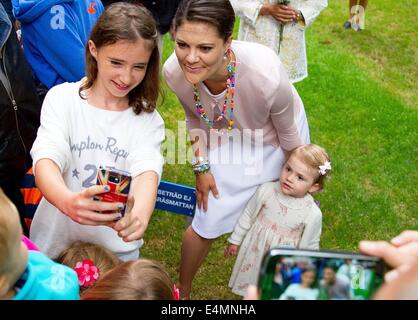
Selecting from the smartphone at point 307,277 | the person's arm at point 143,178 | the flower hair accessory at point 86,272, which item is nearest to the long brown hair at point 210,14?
the person's arm at point 143,178

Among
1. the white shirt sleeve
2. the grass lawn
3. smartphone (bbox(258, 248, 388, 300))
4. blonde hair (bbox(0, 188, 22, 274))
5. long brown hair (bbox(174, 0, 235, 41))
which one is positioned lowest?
the grass lawn

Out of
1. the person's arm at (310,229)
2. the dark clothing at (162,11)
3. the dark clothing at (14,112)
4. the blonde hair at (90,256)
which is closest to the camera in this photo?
the blonde hair at (90,256)

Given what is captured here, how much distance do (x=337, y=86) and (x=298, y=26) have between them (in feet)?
6.23

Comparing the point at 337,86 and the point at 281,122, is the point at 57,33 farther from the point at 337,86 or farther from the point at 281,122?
the point at 337,86

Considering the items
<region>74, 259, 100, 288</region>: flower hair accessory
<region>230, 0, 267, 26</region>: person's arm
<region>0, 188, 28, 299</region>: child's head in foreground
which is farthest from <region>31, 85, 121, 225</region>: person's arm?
<region>230, 0, 267, 26</region>: person's arm

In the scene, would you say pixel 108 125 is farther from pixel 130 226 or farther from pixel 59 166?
pixel 130 226

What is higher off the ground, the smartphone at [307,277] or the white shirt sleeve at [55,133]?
the smartphone at [307,277]

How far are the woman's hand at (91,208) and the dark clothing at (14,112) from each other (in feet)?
2.63

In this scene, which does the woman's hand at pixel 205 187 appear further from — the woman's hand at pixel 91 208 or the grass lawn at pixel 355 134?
the woman's hand at pixel 91 208

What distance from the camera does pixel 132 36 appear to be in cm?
220

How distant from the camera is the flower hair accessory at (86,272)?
6.68ft

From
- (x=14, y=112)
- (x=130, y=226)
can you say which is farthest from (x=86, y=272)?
(x=14, y=112)

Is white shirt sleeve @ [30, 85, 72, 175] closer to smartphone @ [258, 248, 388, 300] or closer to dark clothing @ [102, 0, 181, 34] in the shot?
smartphone @ [258, 248, 388, 300]

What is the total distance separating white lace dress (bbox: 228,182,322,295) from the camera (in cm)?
272
